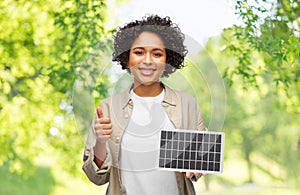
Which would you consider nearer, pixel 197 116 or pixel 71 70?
pixel 197 116

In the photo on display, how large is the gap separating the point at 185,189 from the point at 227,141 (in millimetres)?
7933

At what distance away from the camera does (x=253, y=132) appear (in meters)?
9.88

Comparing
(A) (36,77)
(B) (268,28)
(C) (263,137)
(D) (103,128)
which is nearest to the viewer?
(D) (103,128)

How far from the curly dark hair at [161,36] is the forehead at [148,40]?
1 centimetres

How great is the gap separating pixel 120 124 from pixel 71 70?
8.80 ft

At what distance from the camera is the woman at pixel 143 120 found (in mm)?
1826

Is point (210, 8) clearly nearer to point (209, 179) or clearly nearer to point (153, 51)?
point (153, 51)

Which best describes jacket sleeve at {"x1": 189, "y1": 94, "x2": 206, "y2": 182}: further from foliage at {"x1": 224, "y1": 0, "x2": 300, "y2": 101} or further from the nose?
foliage at {"x1": 224, "y1": 0, "x2": 300, "y2": 101}

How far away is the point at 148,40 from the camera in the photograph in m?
1.84

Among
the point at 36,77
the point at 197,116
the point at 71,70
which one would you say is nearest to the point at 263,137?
the point at 36,77

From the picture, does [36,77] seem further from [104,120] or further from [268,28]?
[104,120]

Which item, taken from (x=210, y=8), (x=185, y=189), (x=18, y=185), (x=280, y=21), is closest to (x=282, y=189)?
(x=18, y=185)

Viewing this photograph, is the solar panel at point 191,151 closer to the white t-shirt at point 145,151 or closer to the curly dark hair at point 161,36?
the white t-shirt at point 145,151

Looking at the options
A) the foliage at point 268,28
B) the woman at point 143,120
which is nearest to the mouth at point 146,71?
the woman at point 143,120
